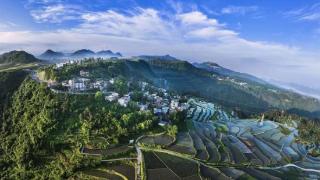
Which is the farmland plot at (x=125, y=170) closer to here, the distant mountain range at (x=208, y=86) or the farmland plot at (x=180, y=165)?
the farmland plot at (x=180, y=165)

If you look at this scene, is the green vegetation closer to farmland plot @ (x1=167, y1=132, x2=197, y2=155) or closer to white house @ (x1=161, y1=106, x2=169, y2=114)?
farmland plot @ (x1=167, y1=132, x2=197, y2=155)

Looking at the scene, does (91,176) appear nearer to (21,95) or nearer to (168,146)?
(168,146)

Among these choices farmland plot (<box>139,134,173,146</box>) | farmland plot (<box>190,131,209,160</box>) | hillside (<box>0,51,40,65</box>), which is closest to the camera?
farmland plot (<box>190,131,209,160</box>)

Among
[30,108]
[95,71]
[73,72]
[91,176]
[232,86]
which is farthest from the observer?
[232,86]

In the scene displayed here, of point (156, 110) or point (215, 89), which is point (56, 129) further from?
point (215, 89)

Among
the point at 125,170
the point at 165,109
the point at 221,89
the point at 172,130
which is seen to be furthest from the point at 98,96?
the point at 221,89

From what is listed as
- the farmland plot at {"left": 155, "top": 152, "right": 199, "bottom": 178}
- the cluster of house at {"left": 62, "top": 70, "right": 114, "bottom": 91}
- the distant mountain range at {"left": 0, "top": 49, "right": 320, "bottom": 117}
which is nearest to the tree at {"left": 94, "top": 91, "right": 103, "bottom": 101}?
the cluster of house at {"left": 62, "top": 70, "right": 114, "bottom": 91}

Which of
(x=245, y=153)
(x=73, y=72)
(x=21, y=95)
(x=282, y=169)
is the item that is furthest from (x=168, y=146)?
(x=73, y=72)

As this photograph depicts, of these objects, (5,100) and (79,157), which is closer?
(79,157)
